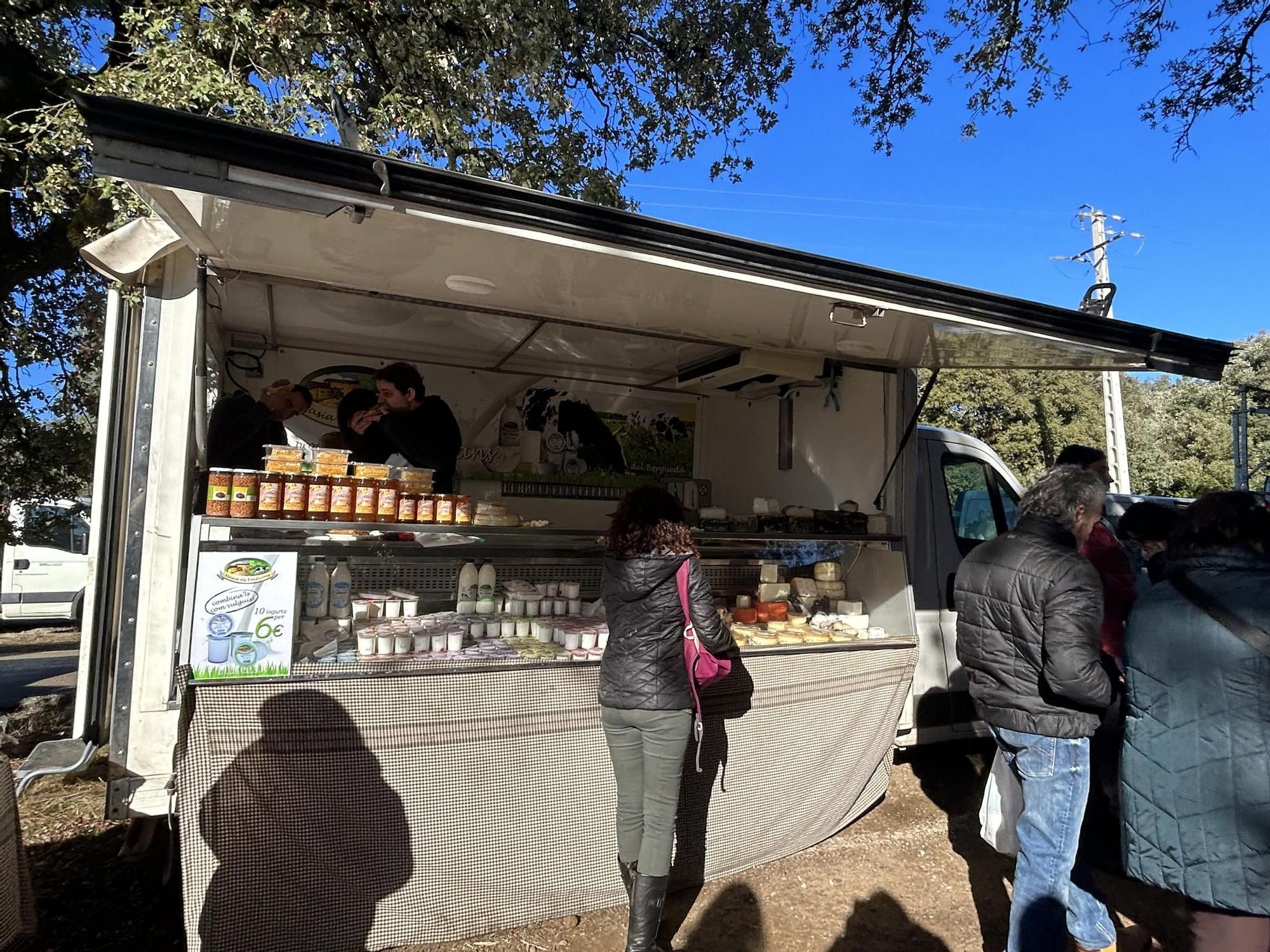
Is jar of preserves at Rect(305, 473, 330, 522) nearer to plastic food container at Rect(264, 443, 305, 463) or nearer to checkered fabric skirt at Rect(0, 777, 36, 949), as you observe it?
plastic food container at Rect(264, 443, 305, 463)

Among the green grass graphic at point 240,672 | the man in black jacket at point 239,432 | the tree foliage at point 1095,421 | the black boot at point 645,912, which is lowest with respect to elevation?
the black boot at point 645,912

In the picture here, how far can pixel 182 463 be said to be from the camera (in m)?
2.70

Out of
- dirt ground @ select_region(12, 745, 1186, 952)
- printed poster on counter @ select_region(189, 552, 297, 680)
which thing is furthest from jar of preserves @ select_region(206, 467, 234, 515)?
dirt ground @ select_region(12, 745, 1186, 952)

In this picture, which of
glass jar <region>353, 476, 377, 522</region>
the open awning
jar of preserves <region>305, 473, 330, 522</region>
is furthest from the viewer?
glass jar <region>353, 476, 377, 522</region>

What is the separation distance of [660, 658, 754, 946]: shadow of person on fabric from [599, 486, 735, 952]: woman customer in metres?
0.41

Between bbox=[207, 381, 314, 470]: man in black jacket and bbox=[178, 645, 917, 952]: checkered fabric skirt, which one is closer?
bbox=[178, 645, 917, 952]: checkered fabric skirt

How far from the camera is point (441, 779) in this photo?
2.81 meters

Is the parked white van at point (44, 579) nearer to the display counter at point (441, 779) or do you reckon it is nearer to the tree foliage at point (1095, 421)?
the display counter at point (441, 779)

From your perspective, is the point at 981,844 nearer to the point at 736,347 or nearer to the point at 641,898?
the point at 641,898

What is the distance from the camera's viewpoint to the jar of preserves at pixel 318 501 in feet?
9.53

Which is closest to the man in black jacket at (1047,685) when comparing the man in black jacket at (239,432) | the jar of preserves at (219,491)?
the jar of preserves at (219,491)

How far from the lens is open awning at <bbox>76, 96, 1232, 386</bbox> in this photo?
75.7 inches

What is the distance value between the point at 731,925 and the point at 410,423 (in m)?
3.12

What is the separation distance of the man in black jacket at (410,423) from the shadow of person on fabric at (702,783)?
2.04m
